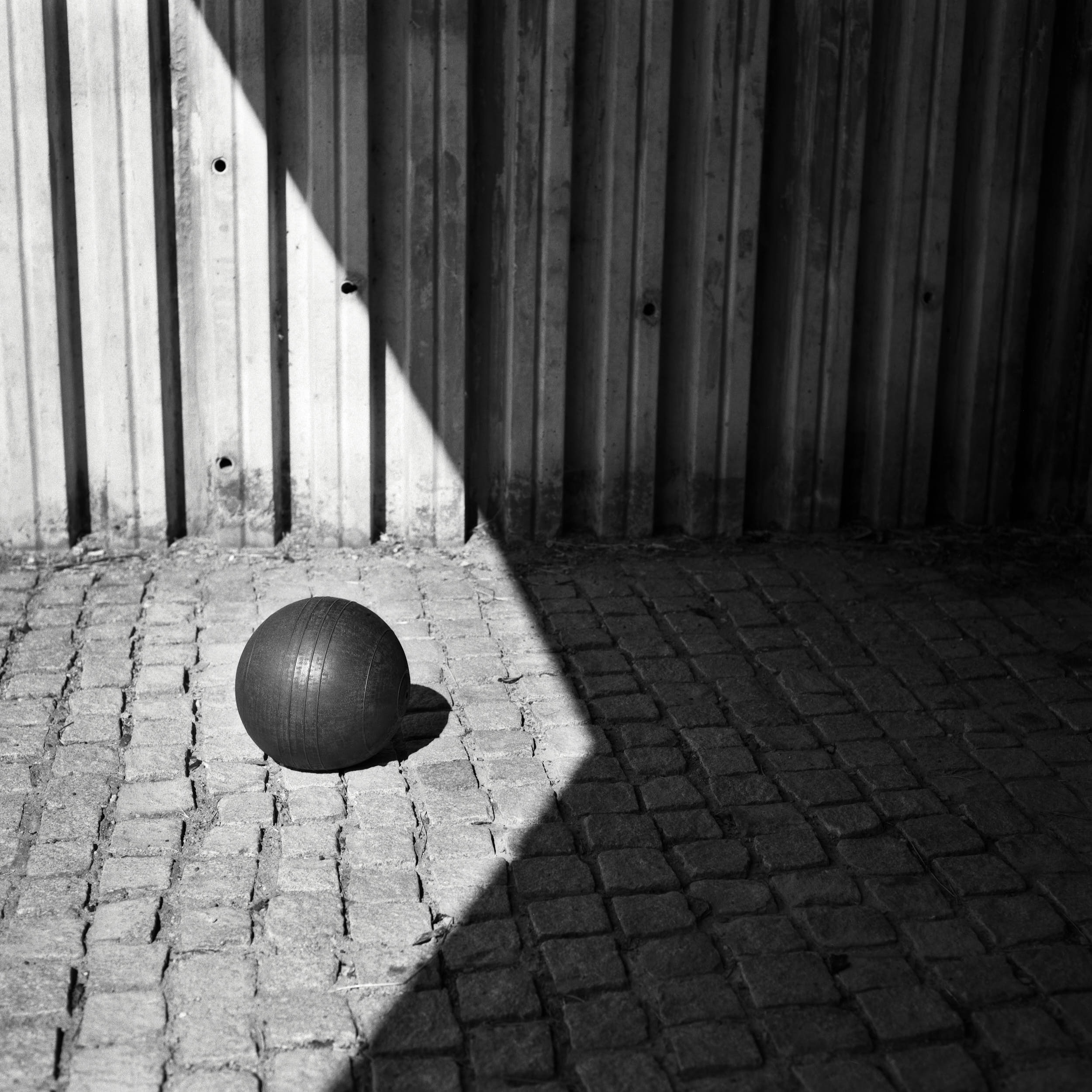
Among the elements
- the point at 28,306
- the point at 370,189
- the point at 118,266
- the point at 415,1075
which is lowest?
the point at 415,1075

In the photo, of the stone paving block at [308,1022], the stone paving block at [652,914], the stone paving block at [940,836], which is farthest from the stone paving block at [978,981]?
the stone paving block at [308,1022]

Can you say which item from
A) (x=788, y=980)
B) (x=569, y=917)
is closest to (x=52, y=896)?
(x=569, y=917)

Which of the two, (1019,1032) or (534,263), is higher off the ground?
(534,263)

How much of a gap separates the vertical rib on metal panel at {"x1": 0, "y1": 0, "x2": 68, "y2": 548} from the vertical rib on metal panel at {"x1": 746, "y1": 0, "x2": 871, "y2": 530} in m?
3.66

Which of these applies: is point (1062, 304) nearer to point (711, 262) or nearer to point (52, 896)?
point (711, 262)

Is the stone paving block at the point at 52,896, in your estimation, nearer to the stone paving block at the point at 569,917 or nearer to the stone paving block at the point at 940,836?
the stone paving block at the point at 569,917

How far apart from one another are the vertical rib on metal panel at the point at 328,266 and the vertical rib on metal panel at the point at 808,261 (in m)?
2.15

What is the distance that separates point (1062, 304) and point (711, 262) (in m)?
2.04

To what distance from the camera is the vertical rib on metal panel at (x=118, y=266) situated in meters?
7.00

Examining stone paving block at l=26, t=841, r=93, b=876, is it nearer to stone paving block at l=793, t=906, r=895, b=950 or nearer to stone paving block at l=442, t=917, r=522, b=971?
stone paving block at l=442, t=917, r=522, b=971

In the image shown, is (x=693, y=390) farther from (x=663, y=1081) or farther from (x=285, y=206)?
(x=663, y=1081)

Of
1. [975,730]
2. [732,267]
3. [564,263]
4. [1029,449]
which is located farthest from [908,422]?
[975,730]

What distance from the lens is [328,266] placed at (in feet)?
24.0

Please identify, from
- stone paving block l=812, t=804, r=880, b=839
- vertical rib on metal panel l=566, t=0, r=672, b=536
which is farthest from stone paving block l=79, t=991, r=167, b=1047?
vertical rib on metal panel l=566, t=0, r=672, b=536
